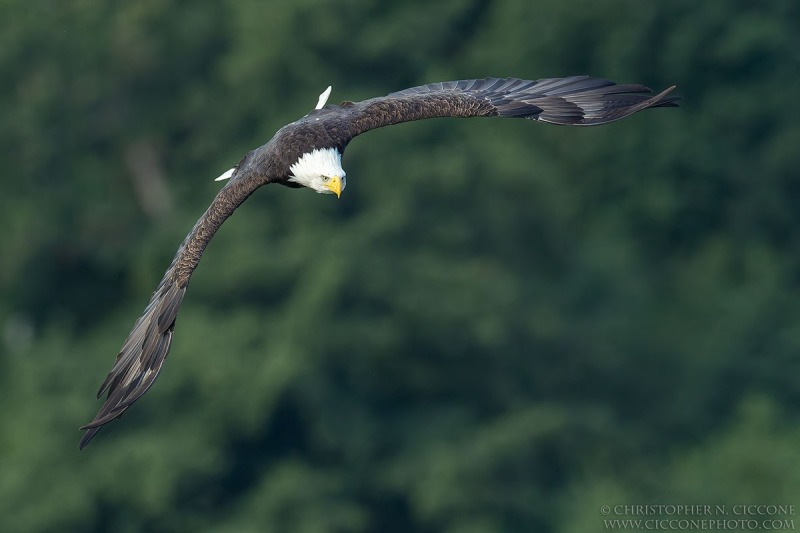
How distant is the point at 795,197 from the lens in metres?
41.6

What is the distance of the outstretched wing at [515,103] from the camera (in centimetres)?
1691

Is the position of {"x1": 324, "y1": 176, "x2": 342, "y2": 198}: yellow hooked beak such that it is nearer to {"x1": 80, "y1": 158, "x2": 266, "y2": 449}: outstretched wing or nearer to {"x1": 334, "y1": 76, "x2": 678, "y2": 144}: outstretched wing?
{"x1": 334, "y1": 76, "x2": 678, "y2": 144}: outstretched wing

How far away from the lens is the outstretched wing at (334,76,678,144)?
16.9 m

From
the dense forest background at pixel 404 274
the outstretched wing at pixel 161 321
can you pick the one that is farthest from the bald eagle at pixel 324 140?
the dense forest background at pixel 404 274

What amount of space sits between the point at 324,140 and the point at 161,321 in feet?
7.39

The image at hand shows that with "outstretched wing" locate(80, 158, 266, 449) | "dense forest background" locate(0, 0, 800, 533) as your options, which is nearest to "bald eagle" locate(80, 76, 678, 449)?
"outstretched wing" locate(80, 158, 266, 449)

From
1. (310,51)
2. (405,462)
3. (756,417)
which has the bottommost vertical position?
(756,417)

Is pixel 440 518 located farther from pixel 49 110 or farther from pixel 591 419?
pixel 49 110

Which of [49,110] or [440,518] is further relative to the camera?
[49,110]

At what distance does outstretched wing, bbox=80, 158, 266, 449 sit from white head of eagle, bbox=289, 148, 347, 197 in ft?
2.10

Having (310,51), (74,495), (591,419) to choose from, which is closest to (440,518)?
(591,419)

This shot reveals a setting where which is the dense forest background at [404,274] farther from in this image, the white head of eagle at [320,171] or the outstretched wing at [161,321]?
the outstretched wing at [161,321]

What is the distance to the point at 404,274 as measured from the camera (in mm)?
35000

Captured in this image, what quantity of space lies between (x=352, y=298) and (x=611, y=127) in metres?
10.00
